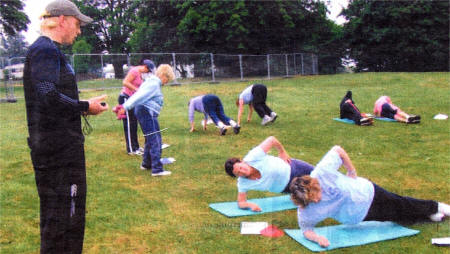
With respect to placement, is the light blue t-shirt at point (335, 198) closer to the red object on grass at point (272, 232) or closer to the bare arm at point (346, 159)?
the bare arm at point (346, 159)

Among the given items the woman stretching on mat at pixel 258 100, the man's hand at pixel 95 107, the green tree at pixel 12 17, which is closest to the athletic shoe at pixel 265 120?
the woman stretching on mat at pixel 258 100

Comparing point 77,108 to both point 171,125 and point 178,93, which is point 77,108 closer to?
point 171,125

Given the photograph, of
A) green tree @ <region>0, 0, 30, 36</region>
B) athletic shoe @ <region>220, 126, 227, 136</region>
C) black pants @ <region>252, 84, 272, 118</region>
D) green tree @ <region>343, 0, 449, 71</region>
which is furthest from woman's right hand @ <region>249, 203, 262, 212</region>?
green tree @ <region>343, 0, 449, 71</region>

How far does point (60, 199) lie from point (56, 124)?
0.55 meters

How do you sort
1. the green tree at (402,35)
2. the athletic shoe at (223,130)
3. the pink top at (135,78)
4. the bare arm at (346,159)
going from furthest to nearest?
the green tree at (402,35) → the athletic shoe at (223,130) → the pink top at (135,78) → the bare arm at (346,159)

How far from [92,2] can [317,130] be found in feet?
87.4

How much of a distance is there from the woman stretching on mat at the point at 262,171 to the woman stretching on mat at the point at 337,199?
0.85 m

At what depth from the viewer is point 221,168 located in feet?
26.8

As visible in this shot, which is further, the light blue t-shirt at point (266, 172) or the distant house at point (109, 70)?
the distant house at point (109, 70)

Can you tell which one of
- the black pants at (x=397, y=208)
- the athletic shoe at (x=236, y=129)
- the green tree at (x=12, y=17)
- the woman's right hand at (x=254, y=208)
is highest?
the green tree at (x=12, y=17)

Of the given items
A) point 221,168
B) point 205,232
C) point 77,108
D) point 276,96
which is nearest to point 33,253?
point 205,232

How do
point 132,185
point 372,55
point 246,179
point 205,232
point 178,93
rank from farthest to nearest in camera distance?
point 372,55
point 178,93
point 132,185
point 246,179
point 205,232

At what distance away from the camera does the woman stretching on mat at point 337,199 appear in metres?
4.65

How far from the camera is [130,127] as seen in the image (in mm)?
9242
